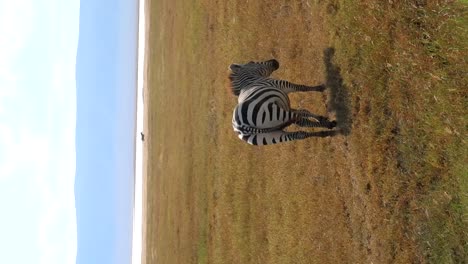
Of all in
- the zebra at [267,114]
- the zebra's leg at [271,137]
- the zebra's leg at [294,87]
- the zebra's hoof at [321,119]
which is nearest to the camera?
the zebra at [267,114]

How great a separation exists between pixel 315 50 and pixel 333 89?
3.41ft

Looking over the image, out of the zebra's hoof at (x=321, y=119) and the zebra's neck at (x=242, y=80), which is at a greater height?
the zebra's neck at (x=242, y=80)

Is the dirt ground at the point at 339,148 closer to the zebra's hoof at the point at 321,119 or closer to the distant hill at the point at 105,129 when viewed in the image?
the zebra's hoof at the point at 321,119

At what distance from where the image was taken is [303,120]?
8.72 m

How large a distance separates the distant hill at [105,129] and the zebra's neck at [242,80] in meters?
15.8

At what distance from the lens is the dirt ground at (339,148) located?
699 cm

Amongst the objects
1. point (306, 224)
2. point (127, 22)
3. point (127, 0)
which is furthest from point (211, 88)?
point (127, 0)

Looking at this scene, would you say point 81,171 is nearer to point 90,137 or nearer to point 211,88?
point 90,137

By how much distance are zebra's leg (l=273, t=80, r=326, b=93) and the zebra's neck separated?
440 millimetres

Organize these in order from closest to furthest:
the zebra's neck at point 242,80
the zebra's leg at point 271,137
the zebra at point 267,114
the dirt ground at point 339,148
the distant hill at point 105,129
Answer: the dirt ground at point 339,148 → the zebra at point 267,114 → the zebra's leg at point 271,137 → the zebra's neck at point 242,80 → the distant hill at point 105,129

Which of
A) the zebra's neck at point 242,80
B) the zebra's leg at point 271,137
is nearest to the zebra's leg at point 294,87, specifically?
the zebra's neck at point 242,80

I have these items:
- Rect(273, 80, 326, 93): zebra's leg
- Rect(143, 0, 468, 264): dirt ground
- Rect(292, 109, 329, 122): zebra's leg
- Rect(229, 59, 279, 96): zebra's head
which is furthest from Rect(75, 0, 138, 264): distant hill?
→ Rect(292, 109, 329, 122): zebra's leg

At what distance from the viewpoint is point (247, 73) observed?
9.62 meters

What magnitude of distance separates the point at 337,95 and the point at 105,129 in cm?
2473
